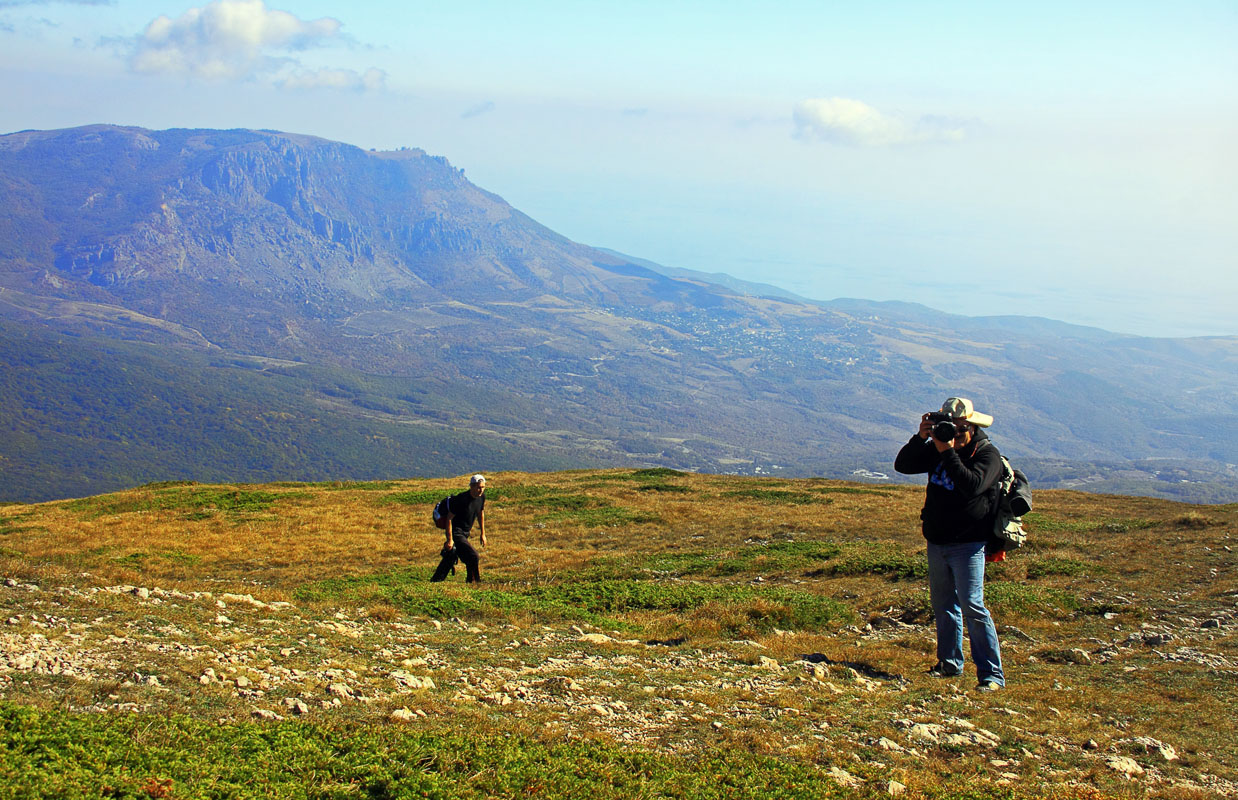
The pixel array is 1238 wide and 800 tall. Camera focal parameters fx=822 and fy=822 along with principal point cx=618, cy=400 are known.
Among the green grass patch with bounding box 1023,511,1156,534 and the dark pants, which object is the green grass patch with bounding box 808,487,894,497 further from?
the dark pants

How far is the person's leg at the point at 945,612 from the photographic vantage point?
11.2 m

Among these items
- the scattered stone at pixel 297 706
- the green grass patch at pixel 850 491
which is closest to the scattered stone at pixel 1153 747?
the scattered stone at pixel 297 706

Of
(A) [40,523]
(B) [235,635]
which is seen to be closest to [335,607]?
(B) [235,635]

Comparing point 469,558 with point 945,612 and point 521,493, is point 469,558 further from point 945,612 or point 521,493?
point 521,493

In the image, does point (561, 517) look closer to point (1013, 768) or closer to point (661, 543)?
point (661, 543)

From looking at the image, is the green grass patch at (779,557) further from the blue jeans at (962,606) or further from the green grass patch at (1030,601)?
the blue jeans at (962,606)

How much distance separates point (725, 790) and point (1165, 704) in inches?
253

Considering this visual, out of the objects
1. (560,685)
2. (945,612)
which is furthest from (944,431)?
(560,685)

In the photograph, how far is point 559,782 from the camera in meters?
6.98

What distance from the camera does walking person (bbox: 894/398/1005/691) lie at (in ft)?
34.6

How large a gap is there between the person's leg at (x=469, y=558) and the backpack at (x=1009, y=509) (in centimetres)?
1094

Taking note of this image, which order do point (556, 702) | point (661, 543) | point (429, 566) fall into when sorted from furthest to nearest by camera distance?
point (661, 543)
point (429, 566)
point (556, 702)

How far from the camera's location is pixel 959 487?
1051 centimetres

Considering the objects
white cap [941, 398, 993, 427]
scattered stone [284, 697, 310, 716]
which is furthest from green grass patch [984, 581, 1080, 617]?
scattered stone [284, 697, 310, 716]
